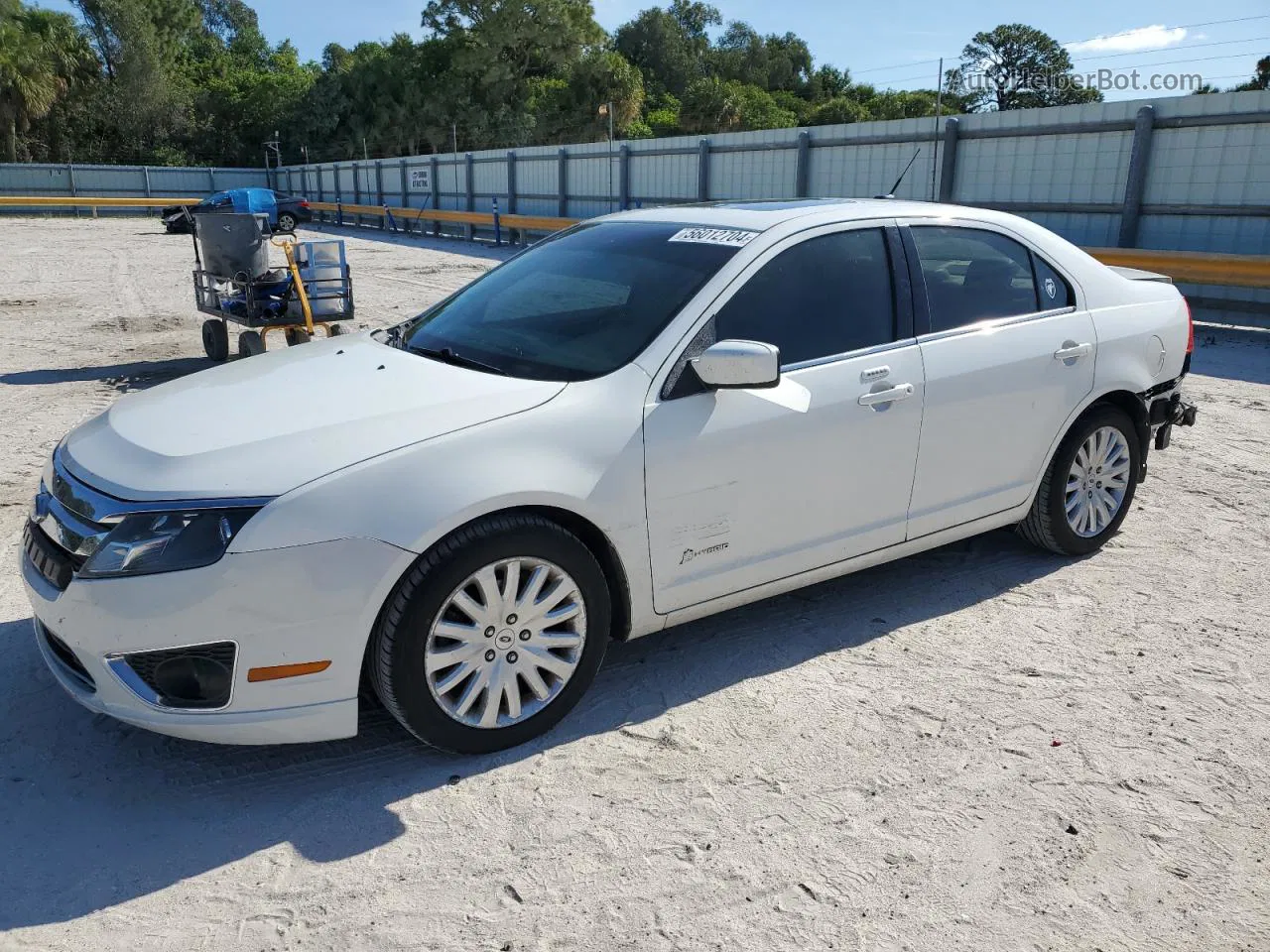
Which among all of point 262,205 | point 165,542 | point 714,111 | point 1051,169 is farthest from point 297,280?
point 714,111

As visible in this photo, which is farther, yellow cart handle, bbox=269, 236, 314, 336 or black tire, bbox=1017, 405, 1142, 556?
yellow cart handle, bbox=269, 236, 314, 336

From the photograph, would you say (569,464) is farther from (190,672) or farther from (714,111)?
(714,111)

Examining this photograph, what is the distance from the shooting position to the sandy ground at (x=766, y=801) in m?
2.54

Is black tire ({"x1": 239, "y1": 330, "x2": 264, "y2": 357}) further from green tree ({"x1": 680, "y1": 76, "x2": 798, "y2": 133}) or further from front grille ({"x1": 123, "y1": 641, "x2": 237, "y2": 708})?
green tree ({"x1": 680, "y1": 76, "x2": 798, "y2": 133})

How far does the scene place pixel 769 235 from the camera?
3803mm

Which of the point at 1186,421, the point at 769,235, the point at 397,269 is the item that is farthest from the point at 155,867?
the point at 397,269

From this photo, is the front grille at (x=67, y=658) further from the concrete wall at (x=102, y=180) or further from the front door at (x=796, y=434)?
the concrete wall at (x=102, y=180)

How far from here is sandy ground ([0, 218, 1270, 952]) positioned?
2537mm

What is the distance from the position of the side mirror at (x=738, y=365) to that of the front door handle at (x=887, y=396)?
58cm

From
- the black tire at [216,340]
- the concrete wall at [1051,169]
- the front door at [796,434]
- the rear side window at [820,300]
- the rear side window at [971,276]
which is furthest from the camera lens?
the concrete wall at [1051,169]

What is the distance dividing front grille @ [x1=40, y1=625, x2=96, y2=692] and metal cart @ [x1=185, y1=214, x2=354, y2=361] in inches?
238

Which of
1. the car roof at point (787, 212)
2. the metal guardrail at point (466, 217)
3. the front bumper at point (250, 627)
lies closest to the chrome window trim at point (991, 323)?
the car roof at point (787, 212)

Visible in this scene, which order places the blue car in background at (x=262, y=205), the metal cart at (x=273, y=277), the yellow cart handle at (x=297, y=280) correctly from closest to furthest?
the yellow cart handle at (x=297, y=280) < the metal cart at (x=273, y=277) < the blue car in background at (x=262, y=205)

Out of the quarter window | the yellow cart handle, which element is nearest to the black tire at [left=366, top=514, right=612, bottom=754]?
the quarter window
